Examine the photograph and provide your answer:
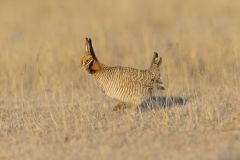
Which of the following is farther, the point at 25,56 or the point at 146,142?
the point at 25,56

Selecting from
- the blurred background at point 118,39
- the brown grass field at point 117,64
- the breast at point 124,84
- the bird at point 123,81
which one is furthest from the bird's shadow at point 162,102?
the blurred background at point 118,39

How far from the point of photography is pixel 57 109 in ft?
30.3

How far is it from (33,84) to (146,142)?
423 centimetres

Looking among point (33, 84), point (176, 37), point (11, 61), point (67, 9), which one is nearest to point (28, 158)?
point (33, 84)

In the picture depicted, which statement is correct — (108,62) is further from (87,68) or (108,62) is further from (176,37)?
(87,68)

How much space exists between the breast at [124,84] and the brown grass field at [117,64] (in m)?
0.23

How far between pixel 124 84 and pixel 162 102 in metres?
1.09

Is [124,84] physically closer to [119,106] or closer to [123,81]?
[123,81]

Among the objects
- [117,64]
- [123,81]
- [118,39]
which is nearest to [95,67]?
[123,81]

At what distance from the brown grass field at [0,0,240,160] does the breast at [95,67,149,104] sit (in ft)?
0.77

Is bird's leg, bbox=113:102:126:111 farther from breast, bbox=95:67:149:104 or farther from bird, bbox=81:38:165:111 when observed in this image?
breast, bbox=95:67:149:104

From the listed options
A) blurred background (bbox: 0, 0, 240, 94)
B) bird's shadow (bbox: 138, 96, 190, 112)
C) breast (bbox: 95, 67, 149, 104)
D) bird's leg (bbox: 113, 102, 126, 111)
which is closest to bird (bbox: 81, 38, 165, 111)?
breast (bbox: 95, 67, 149, 104)

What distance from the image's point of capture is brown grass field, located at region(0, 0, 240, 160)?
23.7ft

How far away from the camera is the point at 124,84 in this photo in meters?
8.46
